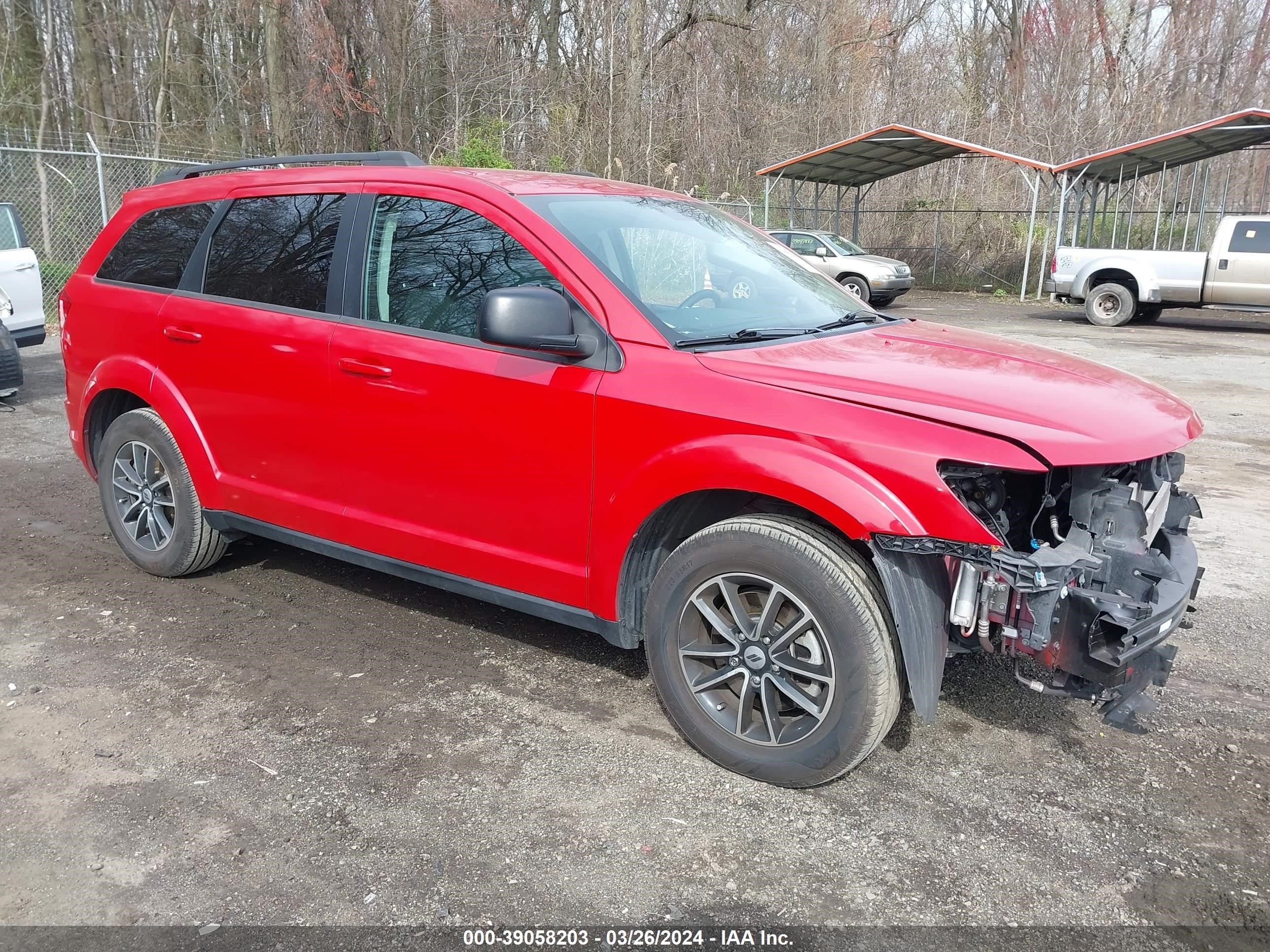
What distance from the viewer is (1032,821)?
9.71ft

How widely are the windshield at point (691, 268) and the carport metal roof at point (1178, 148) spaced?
17.5m

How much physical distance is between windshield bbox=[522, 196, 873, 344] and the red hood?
23cm

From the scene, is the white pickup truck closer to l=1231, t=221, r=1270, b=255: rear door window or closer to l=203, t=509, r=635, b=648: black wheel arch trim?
l=1231, t=221, r=1270, b=255: rear door window

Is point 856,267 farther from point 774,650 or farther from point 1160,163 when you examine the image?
point 774,650

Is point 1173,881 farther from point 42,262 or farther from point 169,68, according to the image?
point 169,68

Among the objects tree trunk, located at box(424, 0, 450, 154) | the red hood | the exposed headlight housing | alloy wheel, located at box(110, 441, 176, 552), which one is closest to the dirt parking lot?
alloy wheel, located at box(110, 441, 176, 552)

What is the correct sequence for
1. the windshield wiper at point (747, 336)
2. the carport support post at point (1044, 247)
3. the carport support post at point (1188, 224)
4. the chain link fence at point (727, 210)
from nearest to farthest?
1. the windshield wiper at point (747, 336)
2. the chain link fence at point (727, 210)
3. the carport support post at point (1044, 247)
4. the carport support post at point (1188, 224)

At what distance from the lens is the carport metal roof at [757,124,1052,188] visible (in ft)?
67.8

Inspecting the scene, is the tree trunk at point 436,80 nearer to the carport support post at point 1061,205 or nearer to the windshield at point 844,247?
the windshield at point 844,247

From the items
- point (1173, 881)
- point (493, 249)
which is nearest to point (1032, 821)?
point (1173, 881)

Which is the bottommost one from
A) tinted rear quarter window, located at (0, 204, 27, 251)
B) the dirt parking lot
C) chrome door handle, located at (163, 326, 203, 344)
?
the dirt parking lot

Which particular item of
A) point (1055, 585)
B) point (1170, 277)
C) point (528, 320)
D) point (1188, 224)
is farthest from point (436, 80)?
point (1055, 585)

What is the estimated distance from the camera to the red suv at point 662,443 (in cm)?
278

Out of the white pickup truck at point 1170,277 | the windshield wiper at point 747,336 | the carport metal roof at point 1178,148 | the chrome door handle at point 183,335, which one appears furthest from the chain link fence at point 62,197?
the carport metal roof at point 1178,148
